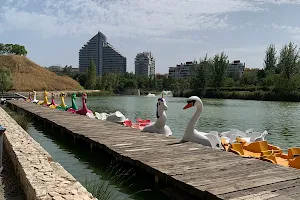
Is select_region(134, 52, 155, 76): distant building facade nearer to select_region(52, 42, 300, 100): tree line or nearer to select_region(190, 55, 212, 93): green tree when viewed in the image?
select_region(52, 42, 300, 100): tree line

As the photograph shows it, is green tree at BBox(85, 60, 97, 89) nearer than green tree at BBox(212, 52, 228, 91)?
No

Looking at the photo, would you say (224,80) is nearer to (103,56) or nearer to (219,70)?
(219,70)

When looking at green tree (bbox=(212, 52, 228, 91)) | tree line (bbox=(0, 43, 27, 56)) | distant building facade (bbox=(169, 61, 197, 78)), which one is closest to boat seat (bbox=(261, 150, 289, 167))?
green tree (bbox=(212, 52, 228, 91))

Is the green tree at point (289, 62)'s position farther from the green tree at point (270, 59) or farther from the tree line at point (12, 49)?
the tree line at point (12, 49)

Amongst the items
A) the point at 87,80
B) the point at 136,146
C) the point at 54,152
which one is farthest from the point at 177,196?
the point at 87,80

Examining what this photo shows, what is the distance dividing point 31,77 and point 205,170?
80470 millimetres

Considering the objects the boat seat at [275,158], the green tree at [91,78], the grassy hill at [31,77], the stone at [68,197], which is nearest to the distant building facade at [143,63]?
the green tree at [91,78]

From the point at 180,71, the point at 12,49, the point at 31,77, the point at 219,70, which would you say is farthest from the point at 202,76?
the point at 180,71

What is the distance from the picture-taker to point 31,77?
79.9 m

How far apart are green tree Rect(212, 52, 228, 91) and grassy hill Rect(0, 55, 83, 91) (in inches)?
1456

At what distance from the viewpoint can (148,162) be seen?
6.45 metres

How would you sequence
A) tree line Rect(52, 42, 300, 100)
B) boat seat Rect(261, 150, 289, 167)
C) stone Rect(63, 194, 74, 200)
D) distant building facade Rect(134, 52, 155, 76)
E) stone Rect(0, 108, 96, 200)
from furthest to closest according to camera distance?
distant building facade Rect(134, 52, 155, 76)
tree line Rect(52, 42, 300, 100)
boat seat Rect(261, 150, 289, 167)
stone Rect(0, 108, 96, 200)
stone Rect(63, 194, 74, 200)

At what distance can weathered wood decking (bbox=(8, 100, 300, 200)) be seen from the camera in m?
4.73

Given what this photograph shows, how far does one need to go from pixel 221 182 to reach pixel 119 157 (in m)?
2.90
